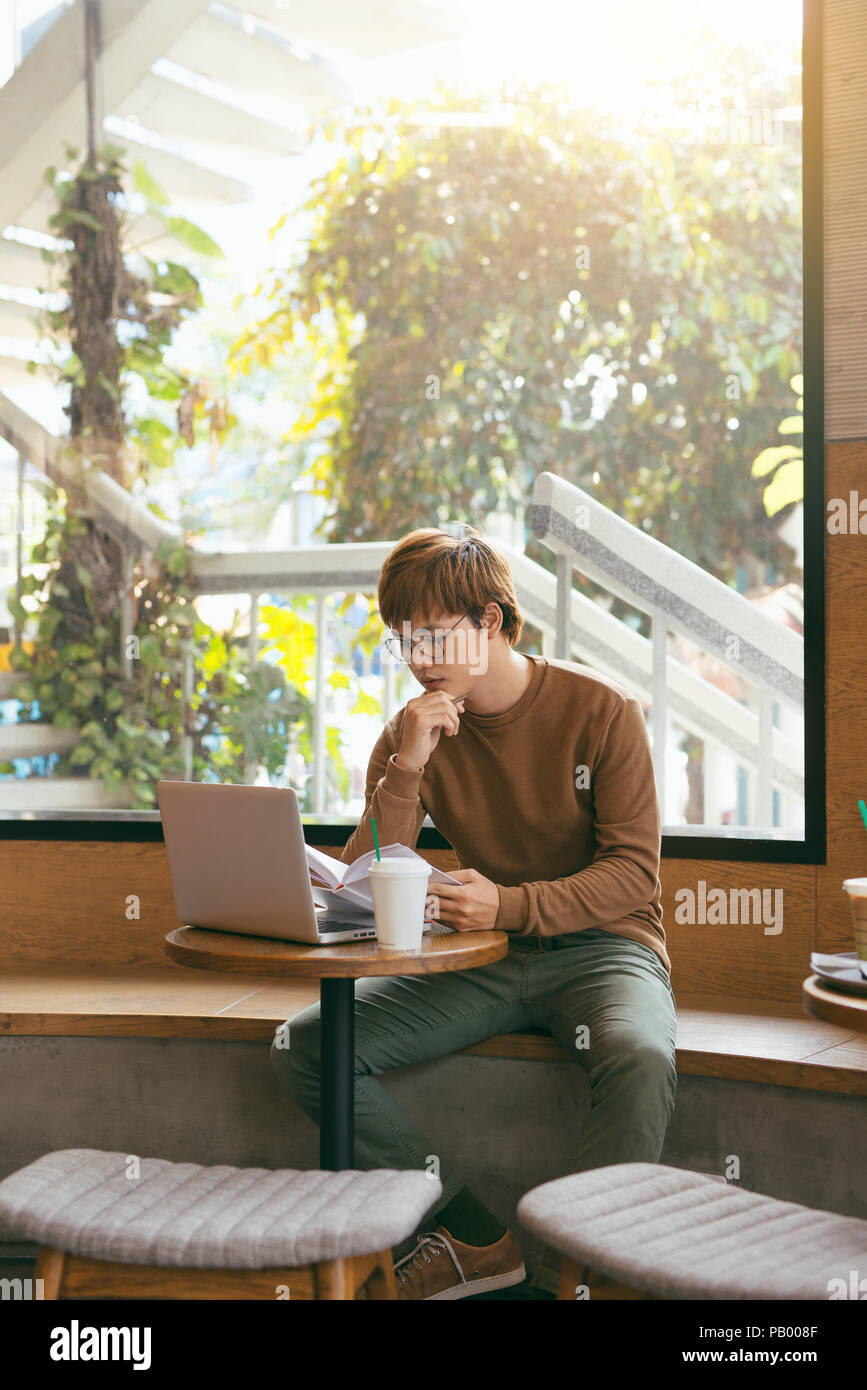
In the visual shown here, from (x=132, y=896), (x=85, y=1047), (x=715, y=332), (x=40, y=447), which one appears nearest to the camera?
(x=85, y=1047)

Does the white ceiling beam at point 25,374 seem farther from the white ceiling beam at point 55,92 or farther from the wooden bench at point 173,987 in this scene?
the wooden bench at point 173,987

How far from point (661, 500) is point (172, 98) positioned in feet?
5.76

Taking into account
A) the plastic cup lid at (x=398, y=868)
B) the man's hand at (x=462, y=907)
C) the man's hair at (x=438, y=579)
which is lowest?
the man's hand at (x=462, y=907)

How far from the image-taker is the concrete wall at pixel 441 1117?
2.00m

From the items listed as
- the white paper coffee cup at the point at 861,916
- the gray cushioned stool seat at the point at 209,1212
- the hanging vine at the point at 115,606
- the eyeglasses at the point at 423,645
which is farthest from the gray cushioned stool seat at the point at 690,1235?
the hanging vine at the point at 115,606

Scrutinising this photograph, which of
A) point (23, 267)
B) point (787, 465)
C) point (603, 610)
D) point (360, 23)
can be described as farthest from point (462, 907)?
point (360, 23)

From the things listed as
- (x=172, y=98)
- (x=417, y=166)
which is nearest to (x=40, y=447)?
(x=172, y=98)

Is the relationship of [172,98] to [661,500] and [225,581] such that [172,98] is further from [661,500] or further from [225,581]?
[661,500]

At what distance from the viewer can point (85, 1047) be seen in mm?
2346

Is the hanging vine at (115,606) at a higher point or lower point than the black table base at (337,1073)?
higher

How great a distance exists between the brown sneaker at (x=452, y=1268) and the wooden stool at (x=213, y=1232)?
487mm

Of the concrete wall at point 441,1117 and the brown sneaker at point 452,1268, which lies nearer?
the brown sneaker at point 452,1268

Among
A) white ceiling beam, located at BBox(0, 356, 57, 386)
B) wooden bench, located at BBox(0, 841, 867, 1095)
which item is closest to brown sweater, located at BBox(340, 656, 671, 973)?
wooden bench, located at BBox(0, 841, 867, 1095)

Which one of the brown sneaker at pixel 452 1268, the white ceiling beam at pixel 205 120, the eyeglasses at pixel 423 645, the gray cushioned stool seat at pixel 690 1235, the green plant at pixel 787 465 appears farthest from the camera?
the white ceiling beam at pixel 205 120
